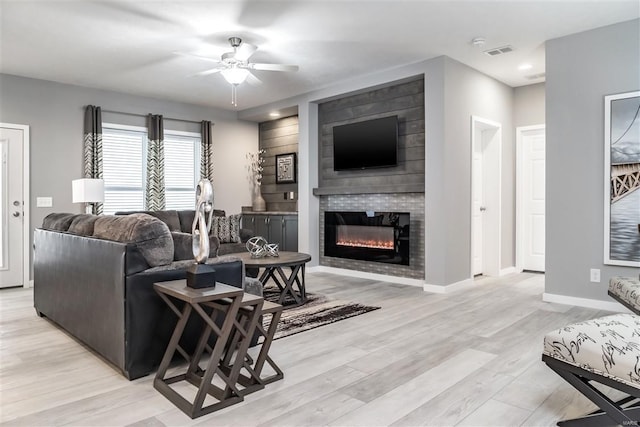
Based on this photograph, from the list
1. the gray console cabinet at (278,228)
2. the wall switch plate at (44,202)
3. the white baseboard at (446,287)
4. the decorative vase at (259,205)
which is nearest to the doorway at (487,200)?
the white baseboard at (446,287)

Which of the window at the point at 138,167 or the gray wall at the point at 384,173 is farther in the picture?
the window at the point at 138,167

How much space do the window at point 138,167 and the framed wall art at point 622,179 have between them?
5.70 metres

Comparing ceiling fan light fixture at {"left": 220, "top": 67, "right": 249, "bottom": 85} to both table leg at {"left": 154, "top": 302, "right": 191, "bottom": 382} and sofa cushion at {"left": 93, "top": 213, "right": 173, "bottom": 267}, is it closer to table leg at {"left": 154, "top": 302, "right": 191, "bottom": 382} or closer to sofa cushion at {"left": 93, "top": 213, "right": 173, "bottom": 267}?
sofa cushion at {"left": 93, "top": 213, "right": 173, "bottom": 267}

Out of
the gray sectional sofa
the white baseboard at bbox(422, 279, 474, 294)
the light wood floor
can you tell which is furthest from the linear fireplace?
the gray sectional sofa

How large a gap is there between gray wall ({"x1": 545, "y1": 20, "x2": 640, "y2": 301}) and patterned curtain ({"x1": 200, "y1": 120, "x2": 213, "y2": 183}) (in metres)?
4.99

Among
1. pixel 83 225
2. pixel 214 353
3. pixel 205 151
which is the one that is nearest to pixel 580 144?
pixel 214 353

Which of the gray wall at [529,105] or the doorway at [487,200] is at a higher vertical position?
the gray wall at [529,105]

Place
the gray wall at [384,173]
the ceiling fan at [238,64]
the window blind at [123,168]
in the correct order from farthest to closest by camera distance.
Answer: the window blind at [123,168], the gray wall at [384,173], the ceiling fan at [238,64]

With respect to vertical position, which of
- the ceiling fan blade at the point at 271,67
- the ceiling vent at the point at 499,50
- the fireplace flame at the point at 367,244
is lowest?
the fireplace flame at the point at 367,244

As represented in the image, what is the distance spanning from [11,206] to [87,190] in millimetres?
1402

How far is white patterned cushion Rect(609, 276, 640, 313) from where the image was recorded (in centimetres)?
260

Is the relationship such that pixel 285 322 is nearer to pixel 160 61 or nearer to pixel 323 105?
pixel 160 61

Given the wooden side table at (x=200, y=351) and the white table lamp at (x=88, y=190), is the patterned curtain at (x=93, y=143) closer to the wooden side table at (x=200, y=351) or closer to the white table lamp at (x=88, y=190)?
the white table lamp at (x=88, y=190)

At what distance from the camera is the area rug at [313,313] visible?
11.3ft
